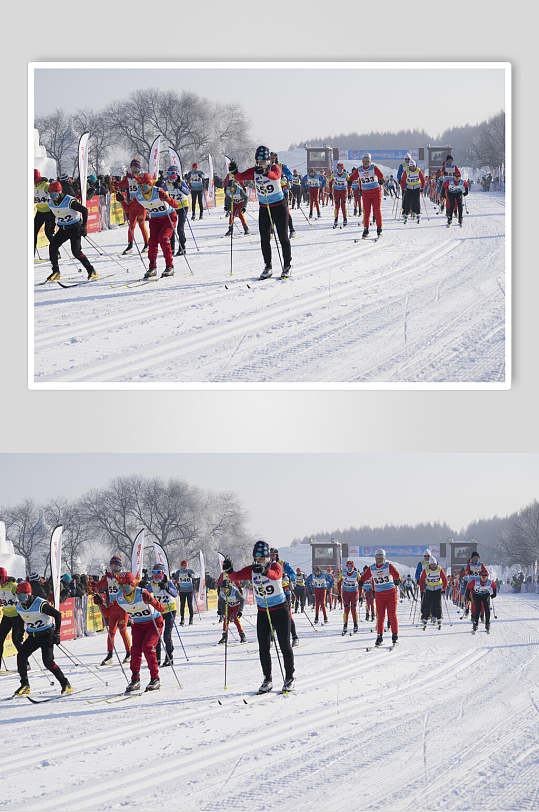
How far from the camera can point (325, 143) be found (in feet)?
30.6

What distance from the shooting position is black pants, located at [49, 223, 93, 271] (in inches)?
377

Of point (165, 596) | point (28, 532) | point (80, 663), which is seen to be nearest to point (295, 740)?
point (165, 596)

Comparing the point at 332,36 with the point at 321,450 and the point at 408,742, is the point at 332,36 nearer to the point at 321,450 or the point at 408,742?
the point at 321,450

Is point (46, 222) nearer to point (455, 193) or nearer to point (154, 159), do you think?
point (154, 159)

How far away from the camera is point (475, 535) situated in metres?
9.95

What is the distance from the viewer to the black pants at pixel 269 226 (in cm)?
977

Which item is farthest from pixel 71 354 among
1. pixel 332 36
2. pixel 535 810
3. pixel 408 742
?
pixel 535 810

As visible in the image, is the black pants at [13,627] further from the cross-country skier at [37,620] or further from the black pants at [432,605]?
the black pants at [432,605]

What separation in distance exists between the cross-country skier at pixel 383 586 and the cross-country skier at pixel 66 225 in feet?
12.8

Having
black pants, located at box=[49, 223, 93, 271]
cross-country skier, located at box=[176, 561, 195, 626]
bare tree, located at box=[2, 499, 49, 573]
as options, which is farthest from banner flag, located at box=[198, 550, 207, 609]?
black pants, located at box=[49, 223, 93, 271]

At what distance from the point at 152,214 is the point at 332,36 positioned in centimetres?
253

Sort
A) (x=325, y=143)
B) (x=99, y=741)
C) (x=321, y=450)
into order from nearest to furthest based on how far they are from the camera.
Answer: (x=99, y=741), (x=321, y=450), (x=325, y=143)

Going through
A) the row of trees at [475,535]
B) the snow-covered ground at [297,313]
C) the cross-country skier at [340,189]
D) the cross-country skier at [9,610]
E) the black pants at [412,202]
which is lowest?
the cross-country skier at [9,610]

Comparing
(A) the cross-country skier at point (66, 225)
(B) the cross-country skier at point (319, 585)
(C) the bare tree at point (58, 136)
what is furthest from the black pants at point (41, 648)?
(C) the bare tree at point (58, 136)
